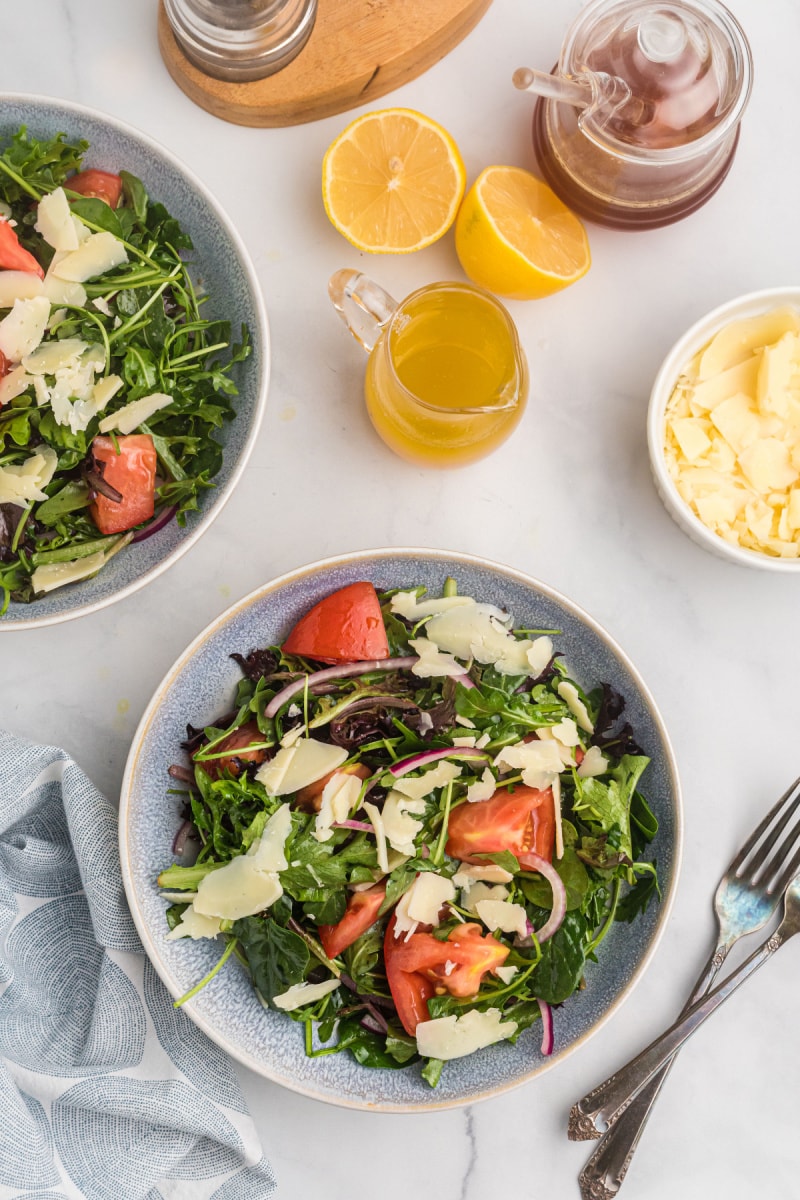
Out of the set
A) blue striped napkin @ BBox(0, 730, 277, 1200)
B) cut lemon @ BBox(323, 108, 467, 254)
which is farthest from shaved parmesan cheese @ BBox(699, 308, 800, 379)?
blue striped napkin @ BBox(0, 730, 277, 1200)

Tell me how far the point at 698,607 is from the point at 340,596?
0.64m

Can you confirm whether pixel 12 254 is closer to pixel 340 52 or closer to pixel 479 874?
pixel 340 52

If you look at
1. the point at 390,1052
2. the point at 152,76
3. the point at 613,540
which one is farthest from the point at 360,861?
the point at 152,76

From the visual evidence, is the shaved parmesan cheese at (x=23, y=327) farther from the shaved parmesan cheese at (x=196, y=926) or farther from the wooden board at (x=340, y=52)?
the shaved parmesan cheese at (x=196, y=926)

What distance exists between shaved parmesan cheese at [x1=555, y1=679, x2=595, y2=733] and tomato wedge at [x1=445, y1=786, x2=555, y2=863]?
13 cm

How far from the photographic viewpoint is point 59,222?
1318mm

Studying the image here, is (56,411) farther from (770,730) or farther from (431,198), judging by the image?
(770,730)

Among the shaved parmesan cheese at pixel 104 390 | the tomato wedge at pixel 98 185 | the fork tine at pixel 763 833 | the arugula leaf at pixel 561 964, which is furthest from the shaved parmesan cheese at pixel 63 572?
the fork tine at pixel 763 833

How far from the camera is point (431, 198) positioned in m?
1.53

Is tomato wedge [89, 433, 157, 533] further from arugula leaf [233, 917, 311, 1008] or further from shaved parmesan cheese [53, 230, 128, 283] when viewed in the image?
arugula leaf [233, 917, 311, 1008]

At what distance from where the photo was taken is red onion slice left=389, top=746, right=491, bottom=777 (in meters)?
1.37

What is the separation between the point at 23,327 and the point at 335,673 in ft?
2.12

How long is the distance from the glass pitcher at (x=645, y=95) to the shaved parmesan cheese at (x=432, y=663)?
770 millimetres

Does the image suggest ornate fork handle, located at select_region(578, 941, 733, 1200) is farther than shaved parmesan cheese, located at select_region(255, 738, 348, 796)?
Yes
